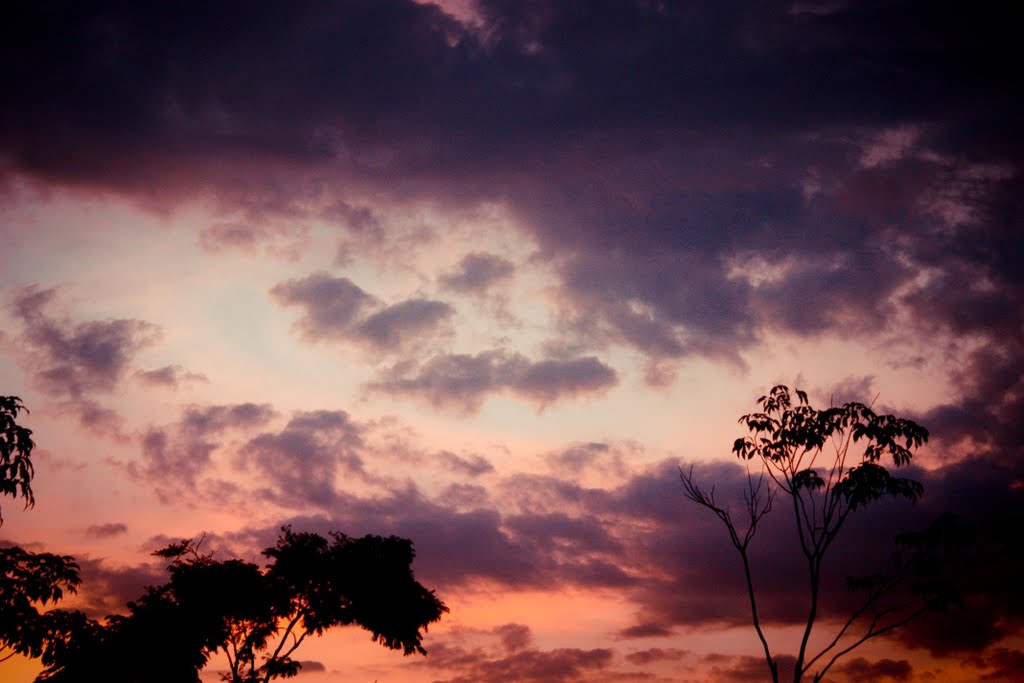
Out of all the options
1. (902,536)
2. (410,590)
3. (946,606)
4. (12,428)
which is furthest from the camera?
(410,590)

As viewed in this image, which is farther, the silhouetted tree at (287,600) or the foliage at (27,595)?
the silhouetted tree at (287,600)

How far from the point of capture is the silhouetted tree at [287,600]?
39.8 metres

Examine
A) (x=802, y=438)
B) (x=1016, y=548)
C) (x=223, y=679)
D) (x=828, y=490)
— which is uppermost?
(x=802, y=438)

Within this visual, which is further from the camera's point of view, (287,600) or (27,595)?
(287,600)

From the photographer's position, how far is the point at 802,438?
76.7 ft

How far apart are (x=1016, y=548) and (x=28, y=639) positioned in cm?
2650

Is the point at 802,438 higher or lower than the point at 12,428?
higher

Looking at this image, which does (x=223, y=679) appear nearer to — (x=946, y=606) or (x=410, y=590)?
(x=410, y=590)

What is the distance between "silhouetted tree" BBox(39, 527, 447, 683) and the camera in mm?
39781

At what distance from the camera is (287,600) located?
41281mm

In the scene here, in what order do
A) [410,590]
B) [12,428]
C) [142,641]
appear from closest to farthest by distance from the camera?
1. [12,428]
2. [142,641]
3. [410,590]

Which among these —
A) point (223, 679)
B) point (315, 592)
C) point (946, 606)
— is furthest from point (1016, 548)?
point (223, 679)

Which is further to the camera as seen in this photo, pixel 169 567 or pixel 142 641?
pixel 169 567

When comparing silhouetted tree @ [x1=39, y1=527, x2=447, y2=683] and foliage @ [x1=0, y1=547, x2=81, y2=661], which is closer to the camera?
foliage @ [x1=0, y1=547, x2=81, y2=661]
